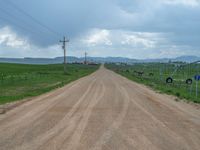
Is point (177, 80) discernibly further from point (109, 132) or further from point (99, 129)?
point (109, 132)

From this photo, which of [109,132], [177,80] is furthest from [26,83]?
[109,132]

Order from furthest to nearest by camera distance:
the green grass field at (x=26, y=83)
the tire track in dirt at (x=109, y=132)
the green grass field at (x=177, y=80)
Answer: the green grass field at (x=177, y=80)
the green grass field at (x=26, y=83)
the tire track in dirt at (x=109, y=132)

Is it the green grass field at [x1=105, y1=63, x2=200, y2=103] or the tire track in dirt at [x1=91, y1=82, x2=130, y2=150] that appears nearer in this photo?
the tire track in dirt at [x1=91, y1=82, x2=130, y2=150]

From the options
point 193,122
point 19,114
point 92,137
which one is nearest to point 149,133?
point 92,137

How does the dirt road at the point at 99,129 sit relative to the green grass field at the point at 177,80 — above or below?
above

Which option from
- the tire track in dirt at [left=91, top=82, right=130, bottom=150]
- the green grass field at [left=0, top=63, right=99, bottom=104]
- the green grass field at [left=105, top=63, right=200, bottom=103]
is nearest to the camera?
the tire track in dirt at [left=91, top=82, right=130, bottom=150]

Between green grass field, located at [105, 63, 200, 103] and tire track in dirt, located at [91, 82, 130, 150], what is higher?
tire track in dirt, located at [91, 82, 130, 150]

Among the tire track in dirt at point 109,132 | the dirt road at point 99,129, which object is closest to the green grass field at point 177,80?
the dirt road at point 99,129

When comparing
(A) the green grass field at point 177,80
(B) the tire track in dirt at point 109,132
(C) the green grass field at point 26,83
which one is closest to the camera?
(B) the tire track in dirt at point 109,132

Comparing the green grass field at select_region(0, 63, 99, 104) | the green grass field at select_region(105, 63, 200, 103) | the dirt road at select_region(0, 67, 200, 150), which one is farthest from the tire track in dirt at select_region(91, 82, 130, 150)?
the green grass field at select_region(105, 63, 200, 103)

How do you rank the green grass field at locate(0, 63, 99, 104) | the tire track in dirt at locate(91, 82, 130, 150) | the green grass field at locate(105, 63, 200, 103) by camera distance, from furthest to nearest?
1. the green grass field at locate(105, 63, 200, 103)
2. the green grass field at locate(0, 63, 99, 104)
3. the tire track in dirt at locate(91, 82, 130, 150)

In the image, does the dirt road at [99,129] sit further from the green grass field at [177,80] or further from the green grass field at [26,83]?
the green grass field at [177,80]

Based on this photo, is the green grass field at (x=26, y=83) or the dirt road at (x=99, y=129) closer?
the dirt road at (x=99, y=129)

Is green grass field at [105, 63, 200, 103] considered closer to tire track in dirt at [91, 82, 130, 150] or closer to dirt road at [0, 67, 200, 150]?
dirt road at [0, 67, 200, 150]
